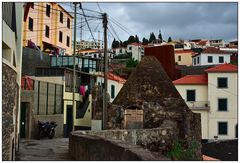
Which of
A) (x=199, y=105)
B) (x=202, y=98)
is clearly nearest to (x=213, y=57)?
(x=202, y=98)

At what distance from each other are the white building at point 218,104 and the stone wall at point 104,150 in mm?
19647

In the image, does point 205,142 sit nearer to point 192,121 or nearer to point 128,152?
point 192,121

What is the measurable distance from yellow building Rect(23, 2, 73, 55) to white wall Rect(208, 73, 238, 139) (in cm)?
1616

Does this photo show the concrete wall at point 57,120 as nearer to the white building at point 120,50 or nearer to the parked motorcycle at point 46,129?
the parked motorcycle at point 46,129

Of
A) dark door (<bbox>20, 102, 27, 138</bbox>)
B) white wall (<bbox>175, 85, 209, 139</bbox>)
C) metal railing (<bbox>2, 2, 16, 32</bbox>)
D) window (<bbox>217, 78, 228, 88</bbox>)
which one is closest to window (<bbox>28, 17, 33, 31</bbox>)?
white wall (<bbox>175, 85, 209, 139</bbox>)

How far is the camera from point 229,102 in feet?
100

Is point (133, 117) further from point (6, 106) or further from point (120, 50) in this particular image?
point (120, 50)

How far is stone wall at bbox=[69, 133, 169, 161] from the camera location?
6832 millimetres

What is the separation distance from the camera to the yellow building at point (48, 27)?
3664 cm

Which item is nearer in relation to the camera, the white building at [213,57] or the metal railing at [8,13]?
the metal railing at [8,13]

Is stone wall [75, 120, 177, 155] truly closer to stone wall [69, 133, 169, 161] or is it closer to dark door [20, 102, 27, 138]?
stone wall [69, 133, 169, 161]

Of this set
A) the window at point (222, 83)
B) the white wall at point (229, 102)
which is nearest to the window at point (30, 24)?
the white wall at point (229, 102)

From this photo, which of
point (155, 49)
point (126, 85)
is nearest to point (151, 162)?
point (126, 85)

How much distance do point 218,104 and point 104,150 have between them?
22858 millimetres
